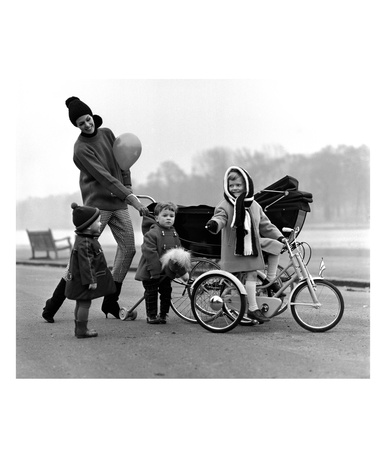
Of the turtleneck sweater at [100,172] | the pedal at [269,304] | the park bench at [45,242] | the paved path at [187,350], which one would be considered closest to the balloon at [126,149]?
the turtleneck sweater at [100,172]

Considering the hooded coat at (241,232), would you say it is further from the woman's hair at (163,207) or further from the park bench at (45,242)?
the park bench at (45,242)

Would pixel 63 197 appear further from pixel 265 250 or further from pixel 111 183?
pixel 265 250

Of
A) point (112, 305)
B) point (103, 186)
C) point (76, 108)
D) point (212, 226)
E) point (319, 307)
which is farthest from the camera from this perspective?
point (112, 305)

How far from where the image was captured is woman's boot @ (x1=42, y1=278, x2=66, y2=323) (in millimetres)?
7086

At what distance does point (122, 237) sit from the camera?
23.9 ft

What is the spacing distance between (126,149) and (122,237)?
880 millimetres

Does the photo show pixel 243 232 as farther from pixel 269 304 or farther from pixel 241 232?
pixel 269 304

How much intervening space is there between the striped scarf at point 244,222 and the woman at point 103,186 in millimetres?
917

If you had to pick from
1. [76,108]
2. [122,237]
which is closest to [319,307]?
[122,237]

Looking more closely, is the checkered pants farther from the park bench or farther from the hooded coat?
the park bench

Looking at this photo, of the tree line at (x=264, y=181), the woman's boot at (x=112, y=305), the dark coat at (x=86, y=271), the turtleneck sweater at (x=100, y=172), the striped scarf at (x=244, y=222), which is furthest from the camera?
the tree line at (x=264, y=181)

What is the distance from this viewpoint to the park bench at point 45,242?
12.0m

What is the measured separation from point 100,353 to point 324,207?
552cm

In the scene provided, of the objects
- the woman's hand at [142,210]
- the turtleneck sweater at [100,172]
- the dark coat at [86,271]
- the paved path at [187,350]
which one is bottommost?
the paved path at [187,350]
